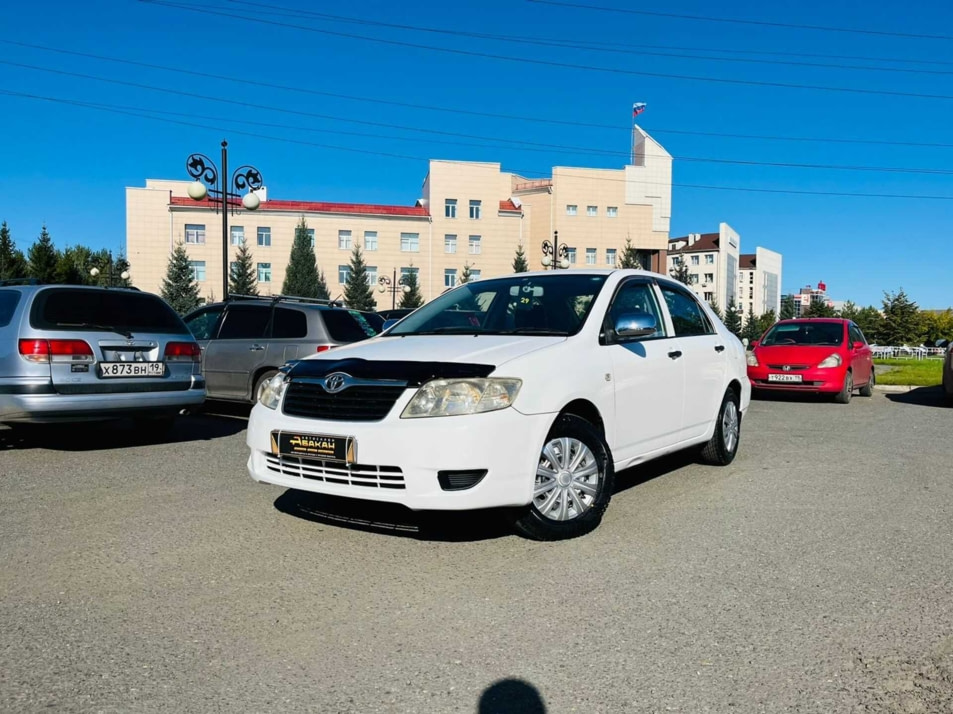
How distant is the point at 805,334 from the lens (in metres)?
14.8

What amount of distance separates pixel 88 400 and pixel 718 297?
121 meters

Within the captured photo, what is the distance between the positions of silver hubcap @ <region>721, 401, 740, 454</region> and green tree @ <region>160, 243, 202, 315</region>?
5873 centimetres

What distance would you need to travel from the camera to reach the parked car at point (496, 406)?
4207 mm

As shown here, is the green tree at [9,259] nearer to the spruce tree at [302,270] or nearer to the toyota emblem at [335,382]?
the spruce tree at [302,270]

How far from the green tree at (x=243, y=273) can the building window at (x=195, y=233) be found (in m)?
3.02

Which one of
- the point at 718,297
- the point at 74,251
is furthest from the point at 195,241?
the point at 718,297

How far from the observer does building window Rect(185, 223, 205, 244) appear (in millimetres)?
63906

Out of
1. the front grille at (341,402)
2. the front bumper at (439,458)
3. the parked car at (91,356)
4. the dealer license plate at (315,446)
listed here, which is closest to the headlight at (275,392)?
the front grille at (341,402)

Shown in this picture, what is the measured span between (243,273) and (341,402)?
62.3m

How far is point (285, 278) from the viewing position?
65375 mm

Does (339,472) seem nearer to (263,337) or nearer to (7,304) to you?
(7,304)

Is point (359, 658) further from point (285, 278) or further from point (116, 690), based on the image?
point (285, 278)

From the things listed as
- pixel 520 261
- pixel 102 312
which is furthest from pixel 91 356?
pixel 520 261

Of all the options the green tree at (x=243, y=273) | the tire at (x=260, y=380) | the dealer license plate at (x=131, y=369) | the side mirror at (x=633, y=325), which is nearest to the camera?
the side mirror at (x=633, y=325)
